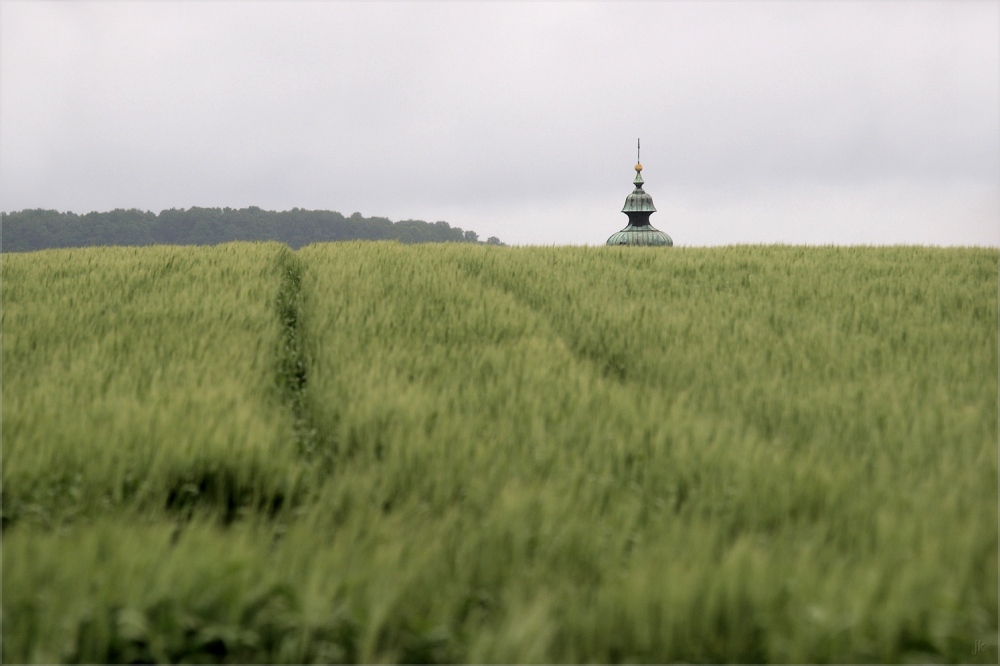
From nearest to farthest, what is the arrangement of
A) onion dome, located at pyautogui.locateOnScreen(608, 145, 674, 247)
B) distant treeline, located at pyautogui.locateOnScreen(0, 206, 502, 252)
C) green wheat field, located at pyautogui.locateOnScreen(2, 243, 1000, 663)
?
green wheat field, located at pyautogui.locateOnScreen(2, 243, 1000, 663) < onion dome, located at pyautogui.locateOnScreen(608, 145, 674, 247) < distant treeline, located at pyautogui.locateOnScreen(0, 206, 502, 252)

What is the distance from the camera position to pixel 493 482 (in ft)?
11.5

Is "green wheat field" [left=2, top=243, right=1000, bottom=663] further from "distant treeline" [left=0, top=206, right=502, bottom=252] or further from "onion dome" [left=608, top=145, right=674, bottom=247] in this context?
"distant treeline" [left=0, top=206, right=502, bottom=252]

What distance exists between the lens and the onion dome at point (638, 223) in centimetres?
7481

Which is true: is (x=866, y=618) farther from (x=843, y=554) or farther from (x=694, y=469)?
(x=694, y=469)

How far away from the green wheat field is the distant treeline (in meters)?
79.3

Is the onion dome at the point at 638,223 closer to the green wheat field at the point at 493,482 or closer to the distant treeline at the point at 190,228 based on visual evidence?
the distant treeline at the point at 190,228

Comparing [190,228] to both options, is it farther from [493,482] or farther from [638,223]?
[493,482]

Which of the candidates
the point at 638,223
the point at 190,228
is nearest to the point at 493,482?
the point at 638,223

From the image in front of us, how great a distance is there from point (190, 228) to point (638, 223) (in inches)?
2251

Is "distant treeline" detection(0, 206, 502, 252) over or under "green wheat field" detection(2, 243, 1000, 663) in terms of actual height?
over

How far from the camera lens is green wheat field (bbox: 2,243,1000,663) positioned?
2.35 m

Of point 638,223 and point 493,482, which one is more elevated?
point 638,223

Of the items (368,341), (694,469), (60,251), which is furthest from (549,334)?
(60,251)

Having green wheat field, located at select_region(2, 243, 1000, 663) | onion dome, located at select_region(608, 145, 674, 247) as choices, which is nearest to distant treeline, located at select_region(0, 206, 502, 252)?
onion dome, located at select_region(608, 145, 674, 247)
